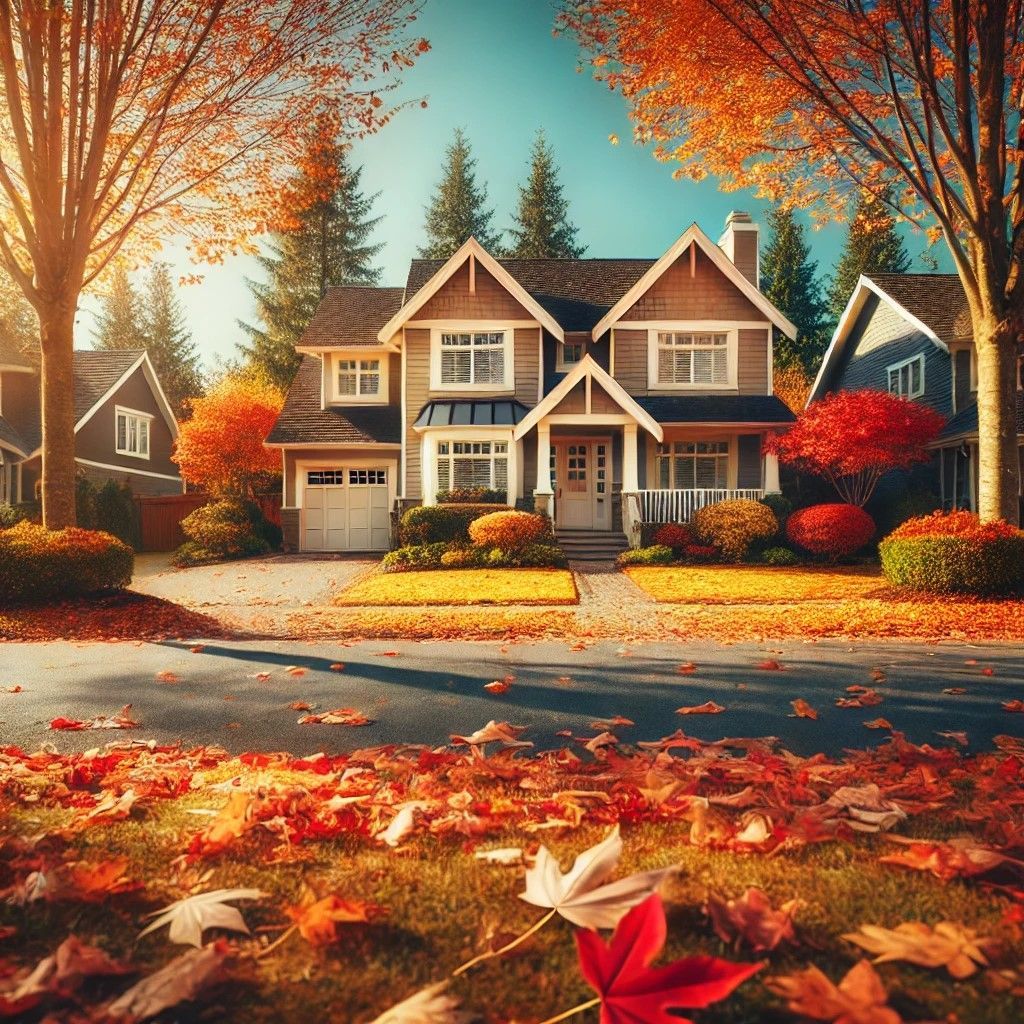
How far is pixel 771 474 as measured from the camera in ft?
72.0

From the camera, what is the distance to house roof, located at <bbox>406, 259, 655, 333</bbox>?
24.7 metres

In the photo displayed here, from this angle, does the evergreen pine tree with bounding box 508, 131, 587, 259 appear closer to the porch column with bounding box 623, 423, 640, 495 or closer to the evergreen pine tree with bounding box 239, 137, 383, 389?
the evergreen pine tree with bounding box 239, 137, 383, 389

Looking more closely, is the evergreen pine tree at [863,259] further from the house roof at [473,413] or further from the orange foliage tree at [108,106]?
the orange foliage tree at [108,106]

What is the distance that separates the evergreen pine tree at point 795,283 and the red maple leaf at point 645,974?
49.0 meters

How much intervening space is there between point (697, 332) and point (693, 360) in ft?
2.84

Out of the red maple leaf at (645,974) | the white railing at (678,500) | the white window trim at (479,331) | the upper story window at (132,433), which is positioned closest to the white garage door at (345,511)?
the white window trim at (479,331)

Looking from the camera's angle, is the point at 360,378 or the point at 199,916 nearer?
the point at 199,916

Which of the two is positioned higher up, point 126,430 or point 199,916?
point 126,430

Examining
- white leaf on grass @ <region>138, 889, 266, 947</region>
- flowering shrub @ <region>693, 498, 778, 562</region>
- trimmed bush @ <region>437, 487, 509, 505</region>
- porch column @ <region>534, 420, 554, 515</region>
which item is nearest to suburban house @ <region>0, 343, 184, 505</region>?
trimmed bush @ <region>437, 487, 509, 505</region>

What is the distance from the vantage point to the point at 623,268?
1056 inches

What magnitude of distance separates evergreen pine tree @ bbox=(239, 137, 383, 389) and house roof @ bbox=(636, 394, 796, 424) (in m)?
25.2

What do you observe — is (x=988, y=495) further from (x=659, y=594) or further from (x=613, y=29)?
(x=613, y=29)

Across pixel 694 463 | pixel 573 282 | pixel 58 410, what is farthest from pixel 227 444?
pixel 694 463

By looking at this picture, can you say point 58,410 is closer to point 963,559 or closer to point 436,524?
point 436,524
